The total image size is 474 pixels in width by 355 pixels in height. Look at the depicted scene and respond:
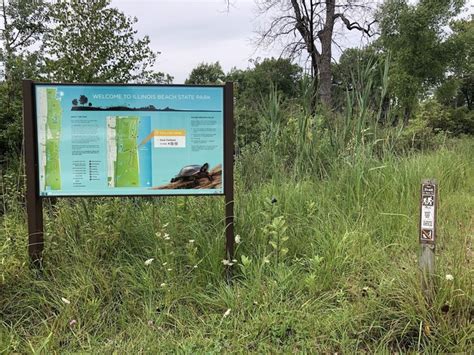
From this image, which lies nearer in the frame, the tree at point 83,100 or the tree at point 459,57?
the tree at point 83,100

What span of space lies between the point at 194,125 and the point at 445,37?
17030 millimetres

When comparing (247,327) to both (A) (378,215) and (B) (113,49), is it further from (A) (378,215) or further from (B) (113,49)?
(B) (113,49)

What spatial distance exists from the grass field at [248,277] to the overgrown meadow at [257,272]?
1 cm

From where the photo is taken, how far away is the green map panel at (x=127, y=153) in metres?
3.08

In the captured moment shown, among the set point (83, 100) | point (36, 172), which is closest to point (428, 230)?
point (83, 100)

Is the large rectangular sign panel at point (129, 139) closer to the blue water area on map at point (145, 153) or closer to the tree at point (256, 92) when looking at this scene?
the blue water area on map at point (145, 153)

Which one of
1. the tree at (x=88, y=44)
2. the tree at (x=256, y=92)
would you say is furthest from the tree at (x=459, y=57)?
the tree at (x=88, y=44)

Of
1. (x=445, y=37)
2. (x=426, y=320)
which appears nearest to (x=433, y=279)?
(x=426, y=320)

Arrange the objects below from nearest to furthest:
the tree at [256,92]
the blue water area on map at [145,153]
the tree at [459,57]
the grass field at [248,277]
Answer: the grass field at [248,277]
the blue water area on map at [145,153]
the tree at [256,92]
the tree at [459,57]

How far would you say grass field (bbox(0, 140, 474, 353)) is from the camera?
2.32m

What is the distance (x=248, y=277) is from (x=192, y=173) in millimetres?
883

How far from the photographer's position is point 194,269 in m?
3.01

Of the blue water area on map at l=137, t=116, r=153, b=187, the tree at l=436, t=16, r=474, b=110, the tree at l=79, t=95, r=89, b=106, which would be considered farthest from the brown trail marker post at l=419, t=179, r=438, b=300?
the tree at l=436, t=16, r=474, b=110

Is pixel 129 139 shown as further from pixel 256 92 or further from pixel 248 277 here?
pixel 256 92
